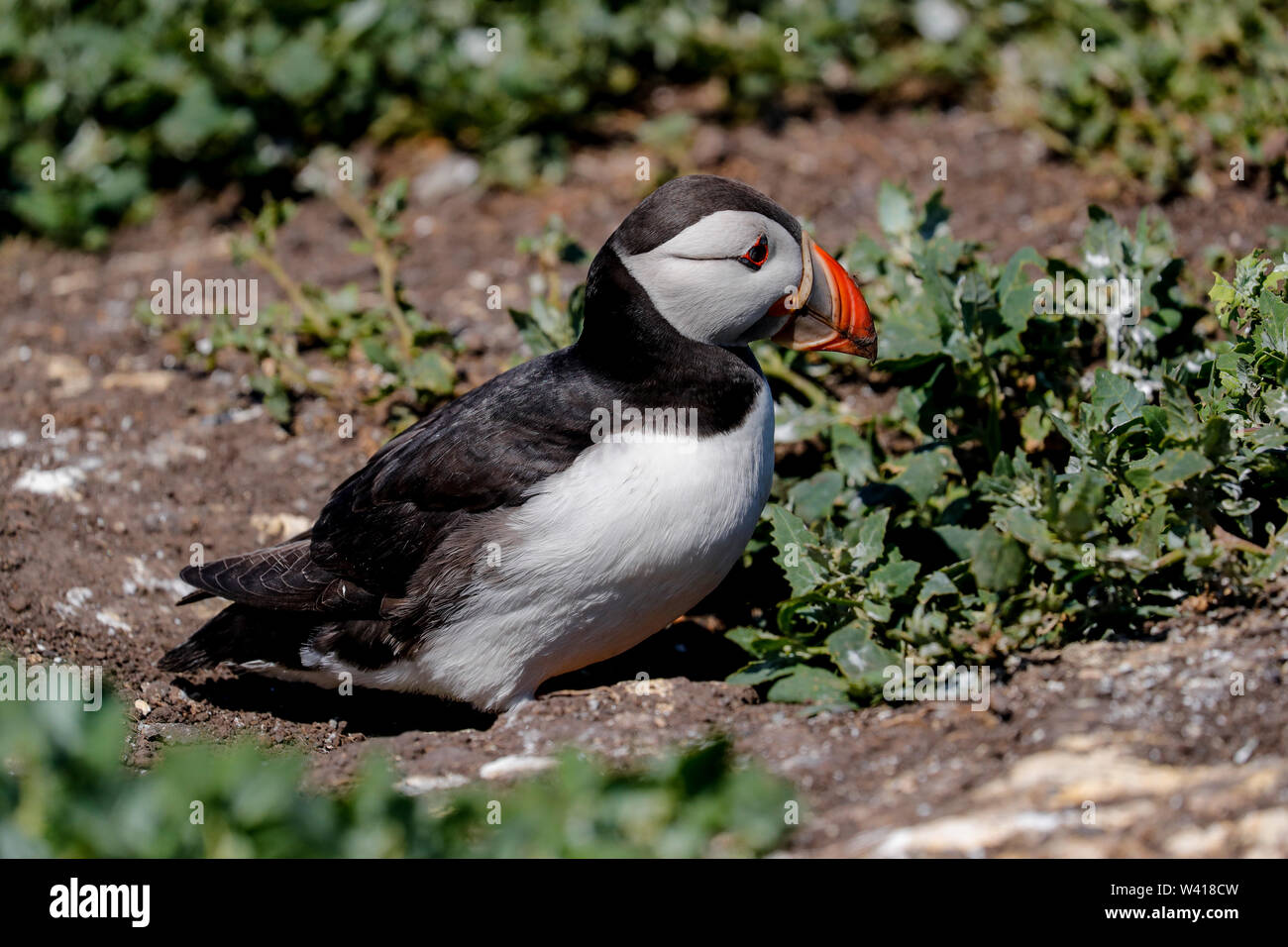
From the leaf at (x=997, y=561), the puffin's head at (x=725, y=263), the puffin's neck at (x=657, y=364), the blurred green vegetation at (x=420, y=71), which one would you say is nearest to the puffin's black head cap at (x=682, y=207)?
the puffin's head at (x=725, y=263)

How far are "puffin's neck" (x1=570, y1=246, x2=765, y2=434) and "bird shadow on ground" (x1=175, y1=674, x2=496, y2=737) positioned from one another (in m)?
1.43

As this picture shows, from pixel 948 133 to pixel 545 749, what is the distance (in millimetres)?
5534

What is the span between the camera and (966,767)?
3650 millimetres

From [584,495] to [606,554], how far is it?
204 mm

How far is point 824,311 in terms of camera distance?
4.67m

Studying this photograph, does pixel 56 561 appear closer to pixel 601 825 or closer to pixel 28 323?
pixel 28 323

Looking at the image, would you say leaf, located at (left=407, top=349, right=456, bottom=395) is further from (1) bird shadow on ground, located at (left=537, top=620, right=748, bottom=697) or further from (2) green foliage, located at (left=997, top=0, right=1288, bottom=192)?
(2) green foliage, located at (left=997, top=0, right=1288, bottom=192)

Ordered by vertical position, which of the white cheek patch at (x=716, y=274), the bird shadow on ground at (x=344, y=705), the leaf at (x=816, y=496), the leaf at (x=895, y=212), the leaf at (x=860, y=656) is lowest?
the bird shadow on ground at (x=344, y=705)

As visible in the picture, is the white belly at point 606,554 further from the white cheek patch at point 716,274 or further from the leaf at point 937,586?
the leaf at point 937,586

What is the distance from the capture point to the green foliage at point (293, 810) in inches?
118

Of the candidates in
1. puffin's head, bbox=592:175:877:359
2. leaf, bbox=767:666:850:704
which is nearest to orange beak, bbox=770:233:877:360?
puffin's head, bbox=592:175:877:359

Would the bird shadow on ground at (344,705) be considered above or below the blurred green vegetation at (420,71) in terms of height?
below

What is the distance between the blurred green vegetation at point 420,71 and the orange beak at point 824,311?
3894 millimetres
